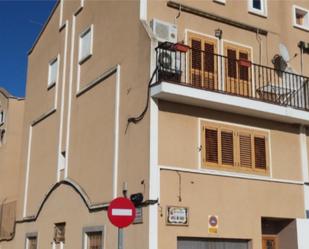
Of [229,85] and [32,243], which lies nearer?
[229,85]

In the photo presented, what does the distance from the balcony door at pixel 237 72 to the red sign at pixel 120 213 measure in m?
6.06

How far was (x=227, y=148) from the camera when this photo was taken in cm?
1503

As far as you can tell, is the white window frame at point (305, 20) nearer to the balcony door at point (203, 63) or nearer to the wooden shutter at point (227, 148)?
the balcony door at point (203, 63)

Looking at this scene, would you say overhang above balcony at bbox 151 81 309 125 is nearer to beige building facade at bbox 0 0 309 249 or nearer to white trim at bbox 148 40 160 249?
beige building facade at bbox 0 0 309 249

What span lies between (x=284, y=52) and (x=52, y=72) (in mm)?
8814

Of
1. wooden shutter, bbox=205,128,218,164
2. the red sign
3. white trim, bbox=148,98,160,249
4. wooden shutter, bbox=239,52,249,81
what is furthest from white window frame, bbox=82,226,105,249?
wooden shutter, bbox=239,52,249,81

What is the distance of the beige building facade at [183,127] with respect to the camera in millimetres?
13938

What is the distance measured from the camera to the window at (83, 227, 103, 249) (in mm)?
15477

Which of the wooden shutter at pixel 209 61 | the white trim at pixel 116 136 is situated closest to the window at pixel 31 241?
the white trim at pixel 116 136

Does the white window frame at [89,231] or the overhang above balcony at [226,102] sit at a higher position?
the overhang above balcony at [226,102]

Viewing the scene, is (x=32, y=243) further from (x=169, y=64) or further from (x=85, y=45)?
(x=169, y=64)

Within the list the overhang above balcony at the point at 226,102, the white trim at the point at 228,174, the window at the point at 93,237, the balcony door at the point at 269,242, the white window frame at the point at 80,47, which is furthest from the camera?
the white window frame at the point at 80,47

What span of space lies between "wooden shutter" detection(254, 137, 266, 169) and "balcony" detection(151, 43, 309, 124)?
718 mm

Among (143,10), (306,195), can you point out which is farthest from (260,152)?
(143,10)
